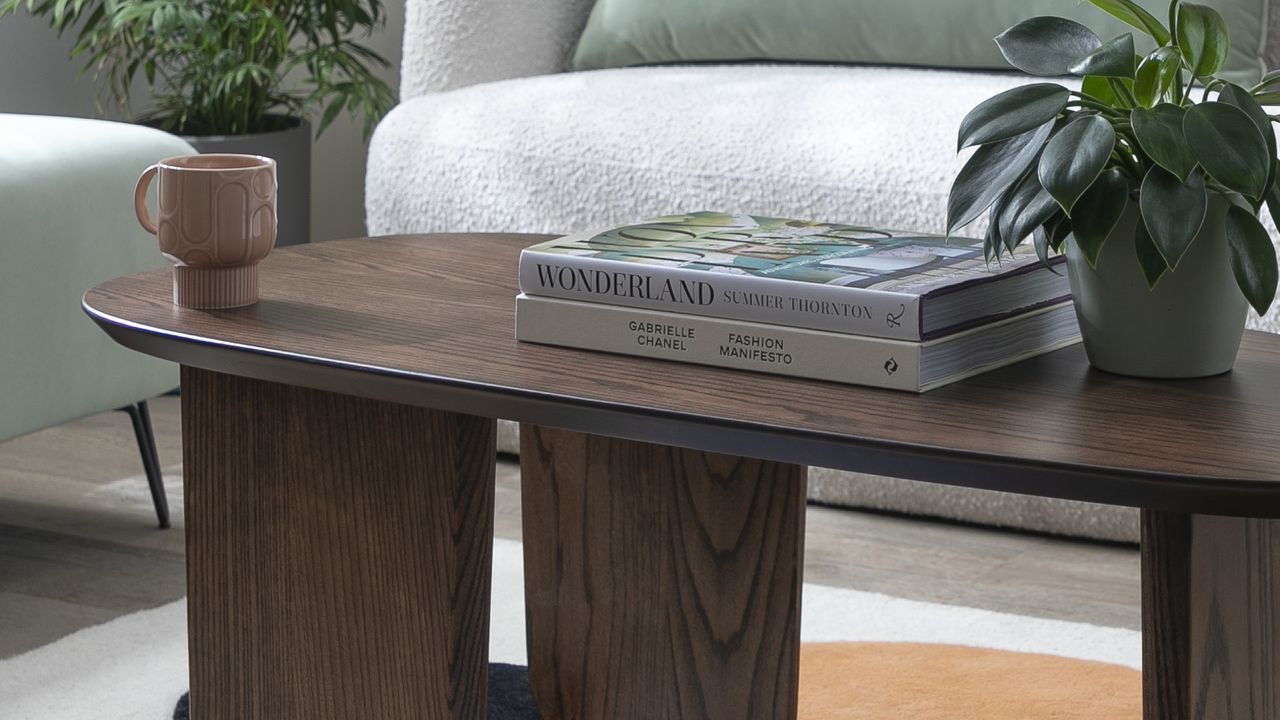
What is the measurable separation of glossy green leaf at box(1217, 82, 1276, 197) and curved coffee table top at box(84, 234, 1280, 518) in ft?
0.39

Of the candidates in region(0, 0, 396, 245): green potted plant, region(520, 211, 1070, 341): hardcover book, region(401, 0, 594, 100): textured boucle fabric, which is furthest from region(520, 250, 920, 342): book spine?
region(0, 0, 396, 245): green potted plant

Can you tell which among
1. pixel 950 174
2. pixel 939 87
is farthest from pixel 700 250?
pixel 939 87

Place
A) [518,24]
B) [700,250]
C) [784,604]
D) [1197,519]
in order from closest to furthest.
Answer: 1. [1197,519]
2. [700,250]
3. [784,604]
4. [518,24]

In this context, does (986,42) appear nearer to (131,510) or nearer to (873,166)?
(873,166)

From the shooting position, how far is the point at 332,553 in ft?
3.05

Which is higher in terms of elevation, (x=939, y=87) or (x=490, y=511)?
(x=939, y=87)

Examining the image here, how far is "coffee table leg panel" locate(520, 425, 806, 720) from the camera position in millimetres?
1001

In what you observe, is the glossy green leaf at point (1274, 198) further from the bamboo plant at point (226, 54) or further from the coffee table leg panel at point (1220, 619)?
the bamboo plant at point (226, 54)

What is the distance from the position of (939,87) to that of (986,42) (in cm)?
20

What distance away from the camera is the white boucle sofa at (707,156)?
1562 millimetres

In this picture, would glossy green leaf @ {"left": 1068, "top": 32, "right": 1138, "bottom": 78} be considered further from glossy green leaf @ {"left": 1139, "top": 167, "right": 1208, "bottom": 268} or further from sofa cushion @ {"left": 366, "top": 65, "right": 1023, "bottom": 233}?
sofa cushion @ {"left": 366, "top": 65, "right": 1023, "bottom": 233}

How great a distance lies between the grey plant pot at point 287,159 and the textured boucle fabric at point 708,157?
1.74 ft

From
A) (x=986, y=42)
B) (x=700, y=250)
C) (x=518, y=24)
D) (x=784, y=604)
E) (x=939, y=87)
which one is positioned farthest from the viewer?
(x=518, y=24)

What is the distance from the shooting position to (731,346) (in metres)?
0.79
